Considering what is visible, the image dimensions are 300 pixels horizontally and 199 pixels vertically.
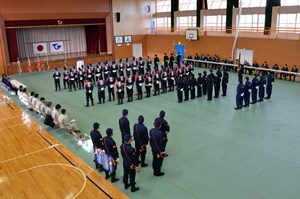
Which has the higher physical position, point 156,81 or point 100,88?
point 156,81

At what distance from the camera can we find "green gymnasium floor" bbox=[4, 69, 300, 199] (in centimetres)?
→ 741

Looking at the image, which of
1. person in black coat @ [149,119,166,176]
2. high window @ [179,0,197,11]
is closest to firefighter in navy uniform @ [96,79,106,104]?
person in black coat @ [149,119,166,176]

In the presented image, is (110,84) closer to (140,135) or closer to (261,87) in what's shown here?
(140,135)

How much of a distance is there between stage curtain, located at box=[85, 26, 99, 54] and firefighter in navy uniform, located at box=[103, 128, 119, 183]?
26317mm

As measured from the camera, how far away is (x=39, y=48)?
95.8 feet

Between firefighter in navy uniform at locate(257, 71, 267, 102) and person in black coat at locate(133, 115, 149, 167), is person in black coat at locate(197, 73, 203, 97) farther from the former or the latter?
person in black coat at locate(133, 115, 149, 167)

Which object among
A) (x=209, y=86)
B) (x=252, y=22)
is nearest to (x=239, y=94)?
(x=209, y=86)

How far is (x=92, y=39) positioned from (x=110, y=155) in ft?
89.4

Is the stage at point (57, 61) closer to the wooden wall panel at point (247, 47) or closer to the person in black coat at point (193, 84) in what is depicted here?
the wooden wall panel at point (247, 47)

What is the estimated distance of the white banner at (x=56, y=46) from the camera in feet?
98.4

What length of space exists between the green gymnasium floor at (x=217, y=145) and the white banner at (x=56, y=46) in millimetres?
14868

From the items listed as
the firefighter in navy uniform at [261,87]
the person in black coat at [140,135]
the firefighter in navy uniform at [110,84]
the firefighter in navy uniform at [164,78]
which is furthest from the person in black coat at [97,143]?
the firefighter in navy uniform at [261,87]

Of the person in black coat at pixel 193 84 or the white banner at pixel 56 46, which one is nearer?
the person in black coat at pixel 193 84

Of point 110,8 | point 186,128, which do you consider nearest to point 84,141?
point 186,128
